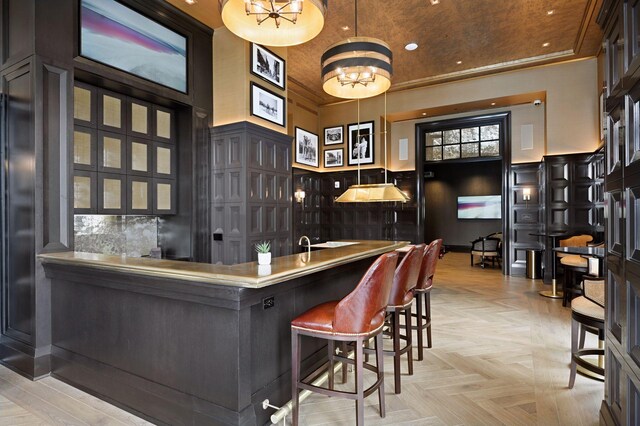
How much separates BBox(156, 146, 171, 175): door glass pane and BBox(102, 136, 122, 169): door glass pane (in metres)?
0.59

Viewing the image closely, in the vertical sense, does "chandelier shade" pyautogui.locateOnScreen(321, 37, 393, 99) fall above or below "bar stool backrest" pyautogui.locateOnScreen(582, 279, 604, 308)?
above

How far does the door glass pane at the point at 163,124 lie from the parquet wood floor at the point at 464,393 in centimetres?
327

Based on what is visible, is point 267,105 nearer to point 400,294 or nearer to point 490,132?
point 400,294

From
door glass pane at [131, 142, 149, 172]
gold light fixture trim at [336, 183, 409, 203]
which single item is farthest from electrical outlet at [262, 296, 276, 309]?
door glass pane at [131, 142, 149, 172]

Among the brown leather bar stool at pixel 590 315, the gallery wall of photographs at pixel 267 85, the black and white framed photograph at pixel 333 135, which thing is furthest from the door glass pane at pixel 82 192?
the black and white framed photograph at pixel 333 135

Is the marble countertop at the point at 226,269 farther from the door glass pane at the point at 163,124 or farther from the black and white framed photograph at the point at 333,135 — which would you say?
the black and white framed photograph at the point at 333,135

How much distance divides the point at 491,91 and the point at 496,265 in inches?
187

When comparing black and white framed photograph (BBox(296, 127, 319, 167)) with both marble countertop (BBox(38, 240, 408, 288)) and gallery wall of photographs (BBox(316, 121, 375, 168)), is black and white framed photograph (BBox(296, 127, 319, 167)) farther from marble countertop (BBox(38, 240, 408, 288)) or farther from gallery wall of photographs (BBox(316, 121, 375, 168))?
marble countertop (BBox(38, 240, 408, 288))

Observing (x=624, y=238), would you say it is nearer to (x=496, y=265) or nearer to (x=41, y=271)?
(x=41, y=271)

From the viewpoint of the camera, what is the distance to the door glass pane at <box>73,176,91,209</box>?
3.95m

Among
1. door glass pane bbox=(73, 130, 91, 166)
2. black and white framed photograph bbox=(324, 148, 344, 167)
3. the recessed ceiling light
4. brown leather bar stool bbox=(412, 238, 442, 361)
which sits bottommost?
brown leather bar stool bbox=(412, 238, 442, 361)

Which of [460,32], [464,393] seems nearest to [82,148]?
[464,393]

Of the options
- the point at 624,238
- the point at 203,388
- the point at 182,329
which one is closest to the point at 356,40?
the point at 624,238

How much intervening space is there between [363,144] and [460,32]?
395 centimetres
